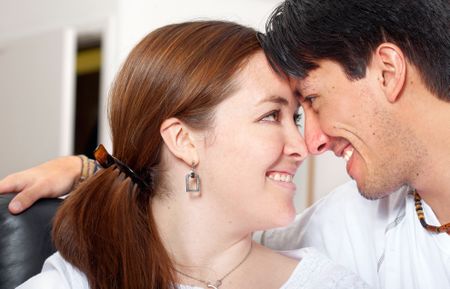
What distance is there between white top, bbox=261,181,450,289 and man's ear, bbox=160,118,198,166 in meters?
0.50

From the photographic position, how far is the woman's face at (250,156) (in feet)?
4.66

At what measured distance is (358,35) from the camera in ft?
4.78

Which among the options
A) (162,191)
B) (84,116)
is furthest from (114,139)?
(84,116)

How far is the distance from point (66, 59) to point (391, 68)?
2.07 metres

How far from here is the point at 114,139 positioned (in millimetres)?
1574

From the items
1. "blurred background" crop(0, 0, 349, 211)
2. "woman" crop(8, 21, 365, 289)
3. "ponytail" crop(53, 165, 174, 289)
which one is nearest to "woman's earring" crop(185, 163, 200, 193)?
"woman" crop(8, 21, 365, 289)

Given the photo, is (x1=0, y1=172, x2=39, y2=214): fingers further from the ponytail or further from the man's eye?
the man's eye

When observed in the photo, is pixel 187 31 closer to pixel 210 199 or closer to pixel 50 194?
pixel 210 199

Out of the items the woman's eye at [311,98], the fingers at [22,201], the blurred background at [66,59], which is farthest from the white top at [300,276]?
the blurred background at [66,59]

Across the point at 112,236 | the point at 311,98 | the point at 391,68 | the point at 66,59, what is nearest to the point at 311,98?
the point at 311,98

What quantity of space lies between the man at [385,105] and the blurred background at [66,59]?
162cm

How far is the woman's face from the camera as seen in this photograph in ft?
4.66

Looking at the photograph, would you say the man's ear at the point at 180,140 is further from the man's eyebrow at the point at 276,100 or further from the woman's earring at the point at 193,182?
the man's eyebrow at the point at 276,100

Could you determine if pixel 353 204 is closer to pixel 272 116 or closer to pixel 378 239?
pixel 378 239
